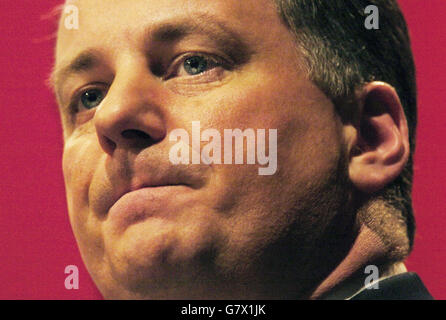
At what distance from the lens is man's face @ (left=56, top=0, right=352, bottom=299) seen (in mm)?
1255

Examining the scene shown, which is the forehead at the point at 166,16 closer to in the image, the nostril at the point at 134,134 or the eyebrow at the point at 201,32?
the eyebrow at the point at 201,32

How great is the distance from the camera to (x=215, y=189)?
1.25 metres

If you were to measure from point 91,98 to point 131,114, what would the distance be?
0.85ft

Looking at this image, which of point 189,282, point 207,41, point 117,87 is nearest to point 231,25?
point 207,41

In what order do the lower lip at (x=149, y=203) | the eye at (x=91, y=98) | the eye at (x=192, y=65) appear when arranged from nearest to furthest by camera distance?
the lower lip at (x=149, y=203), the eye at (x=192, y=65), the eye at (x=91, y=98)

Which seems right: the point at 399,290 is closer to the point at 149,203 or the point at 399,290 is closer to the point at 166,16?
the point at 149,203

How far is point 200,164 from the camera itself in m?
1.26

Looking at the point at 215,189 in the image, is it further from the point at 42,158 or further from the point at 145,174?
the point at 42,158

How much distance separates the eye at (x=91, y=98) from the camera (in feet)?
4.84

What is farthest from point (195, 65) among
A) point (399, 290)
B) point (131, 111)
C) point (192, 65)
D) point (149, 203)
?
point (399, 290)

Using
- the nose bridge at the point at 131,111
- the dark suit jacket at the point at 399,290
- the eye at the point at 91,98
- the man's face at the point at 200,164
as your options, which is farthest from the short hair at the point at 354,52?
the eye at the point at 91,98

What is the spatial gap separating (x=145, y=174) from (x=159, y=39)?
250 millimetres

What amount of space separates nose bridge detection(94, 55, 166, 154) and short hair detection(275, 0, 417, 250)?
0.29 m

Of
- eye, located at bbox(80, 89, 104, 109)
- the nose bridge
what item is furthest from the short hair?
eye, located at bbox(80, 89, 104, 109)
